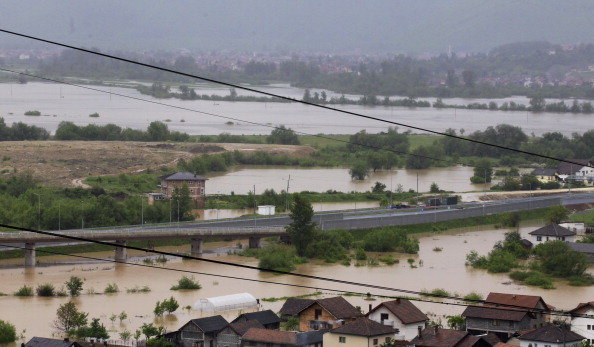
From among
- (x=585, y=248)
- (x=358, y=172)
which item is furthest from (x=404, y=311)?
(x=358, y=172)

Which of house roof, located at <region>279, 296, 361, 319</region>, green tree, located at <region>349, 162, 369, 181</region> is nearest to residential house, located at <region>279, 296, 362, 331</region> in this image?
house roof, located at <region>279, 296, 361, 319</region>

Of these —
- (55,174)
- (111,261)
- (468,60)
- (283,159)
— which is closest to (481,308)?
(111,261)

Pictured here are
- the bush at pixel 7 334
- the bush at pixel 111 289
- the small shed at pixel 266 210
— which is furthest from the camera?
the small shed at pixel 266 210

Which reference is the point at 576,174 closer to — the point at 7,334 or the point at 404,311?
the point at 404,311

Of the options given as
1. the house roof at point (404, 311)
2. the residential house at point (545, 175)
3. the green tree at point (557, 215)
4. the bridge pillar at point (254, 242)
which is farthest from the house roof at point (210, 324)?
the residential house at point (545, 175)

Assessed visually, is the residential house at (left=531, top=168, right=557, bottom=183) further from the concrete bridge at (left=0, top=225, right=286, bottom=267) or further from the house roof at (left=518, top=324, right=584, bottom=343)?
the house roof at (left=518, top=324, right=584, bottom=343)

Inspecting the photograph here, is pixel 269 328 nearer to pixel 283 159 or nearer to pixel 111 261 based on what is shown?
pixel 111 261

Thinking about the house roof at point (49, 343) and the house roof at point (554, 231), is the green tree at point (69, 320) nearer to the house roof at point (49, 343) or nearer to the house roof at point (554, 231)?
the house roof at point (49, 343)
